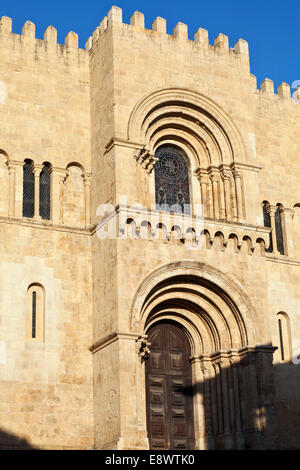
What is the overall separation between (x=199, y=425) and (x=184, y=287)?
4.06 metres

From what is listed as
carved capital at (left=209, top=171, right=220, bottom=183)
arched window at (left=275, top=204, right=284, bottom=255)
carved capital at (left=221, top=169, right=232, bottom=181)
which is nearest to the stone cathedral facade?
carved capital at (left=221, top=169, right=232, bottom=181)

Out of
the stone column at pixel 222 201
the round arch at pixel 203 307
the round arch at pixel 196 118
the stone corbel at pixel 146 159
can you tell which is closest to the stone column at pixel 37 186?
the stone corbel at pixel 146 159

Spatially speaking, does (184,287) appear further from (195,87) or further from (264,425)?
(195,87)

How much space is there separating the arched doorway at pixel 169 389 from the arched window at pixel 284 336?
10.3 ft

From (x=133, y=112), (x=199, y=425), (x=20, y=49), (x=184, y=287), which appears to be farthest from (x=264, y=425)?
(x=20, y=49)

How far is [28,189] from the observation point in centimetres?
2559

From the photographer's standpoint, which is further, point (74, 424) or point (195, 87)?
point (195, 87)

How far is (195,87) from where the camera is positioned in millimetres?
27078

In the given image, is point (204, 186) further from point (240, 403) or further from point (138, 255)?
point (240, 403)

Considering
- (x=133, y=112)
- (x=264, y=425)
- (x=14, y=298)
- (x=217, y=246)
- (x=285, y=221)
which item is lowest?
(x=264, y=425)

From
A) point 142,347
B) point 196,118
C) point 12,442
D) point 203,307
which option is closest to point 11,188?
point 142,347

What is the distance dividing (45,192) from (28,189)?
56 centimetres

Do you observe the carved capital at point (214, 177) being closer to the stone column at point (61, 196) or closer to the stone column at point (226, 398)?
the stone column at point (61, 196)

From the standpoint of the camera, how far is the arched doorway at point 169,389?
81.9ft
